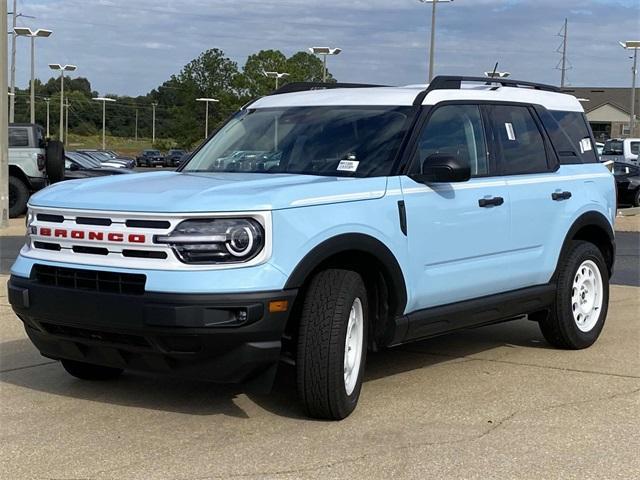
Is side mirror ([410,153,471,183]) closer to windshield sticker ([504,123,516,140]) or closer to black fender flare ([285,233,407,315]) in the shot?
black fender flare ([285,233,407,315])

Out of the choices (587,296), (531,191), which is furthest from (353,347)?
(587,296)

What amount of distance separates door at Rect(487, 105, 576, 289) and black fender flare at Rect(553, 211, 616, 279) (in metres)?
0.09

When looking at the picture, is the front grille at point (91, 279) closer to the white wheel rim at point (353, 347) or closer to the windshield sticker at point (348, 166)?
the white wheel rim at point (353, 347)

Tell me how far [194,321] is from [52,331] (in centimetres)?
98

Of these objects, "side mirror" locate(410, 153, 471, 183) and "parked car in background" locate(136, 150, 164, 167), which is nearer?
"side mirror" locate(410, 153, 471, 183)

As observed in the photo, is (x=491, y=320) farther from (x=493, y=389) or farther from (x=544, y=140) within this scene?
(x=544, y=140)

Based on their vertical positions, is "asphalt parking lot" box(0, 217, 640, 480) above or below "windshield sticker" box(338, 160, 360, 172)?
below

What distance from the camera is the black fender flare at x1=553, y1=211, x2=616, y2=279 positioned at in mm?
6891

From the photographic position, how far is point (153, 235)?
15.2 feet

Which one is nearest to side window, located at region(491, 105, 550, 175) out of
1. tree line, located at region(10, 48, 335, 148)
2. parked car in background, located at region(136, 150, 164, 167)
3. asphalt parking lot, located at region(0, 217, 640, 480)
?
asphalt parking lot, located at region(0, 217, 640, 480)

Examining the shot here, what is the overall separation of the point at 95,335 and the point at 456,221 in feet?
7.62

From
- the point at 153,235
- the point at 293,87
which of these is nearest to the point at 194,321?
the point at 153,235

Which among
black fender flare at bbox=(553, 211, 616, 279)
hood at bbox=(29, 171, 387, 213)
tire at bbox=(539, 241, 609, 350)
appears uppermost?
hood at bbox=(29, 171, 387, 213)

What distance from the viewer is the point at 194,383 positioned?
593cm
